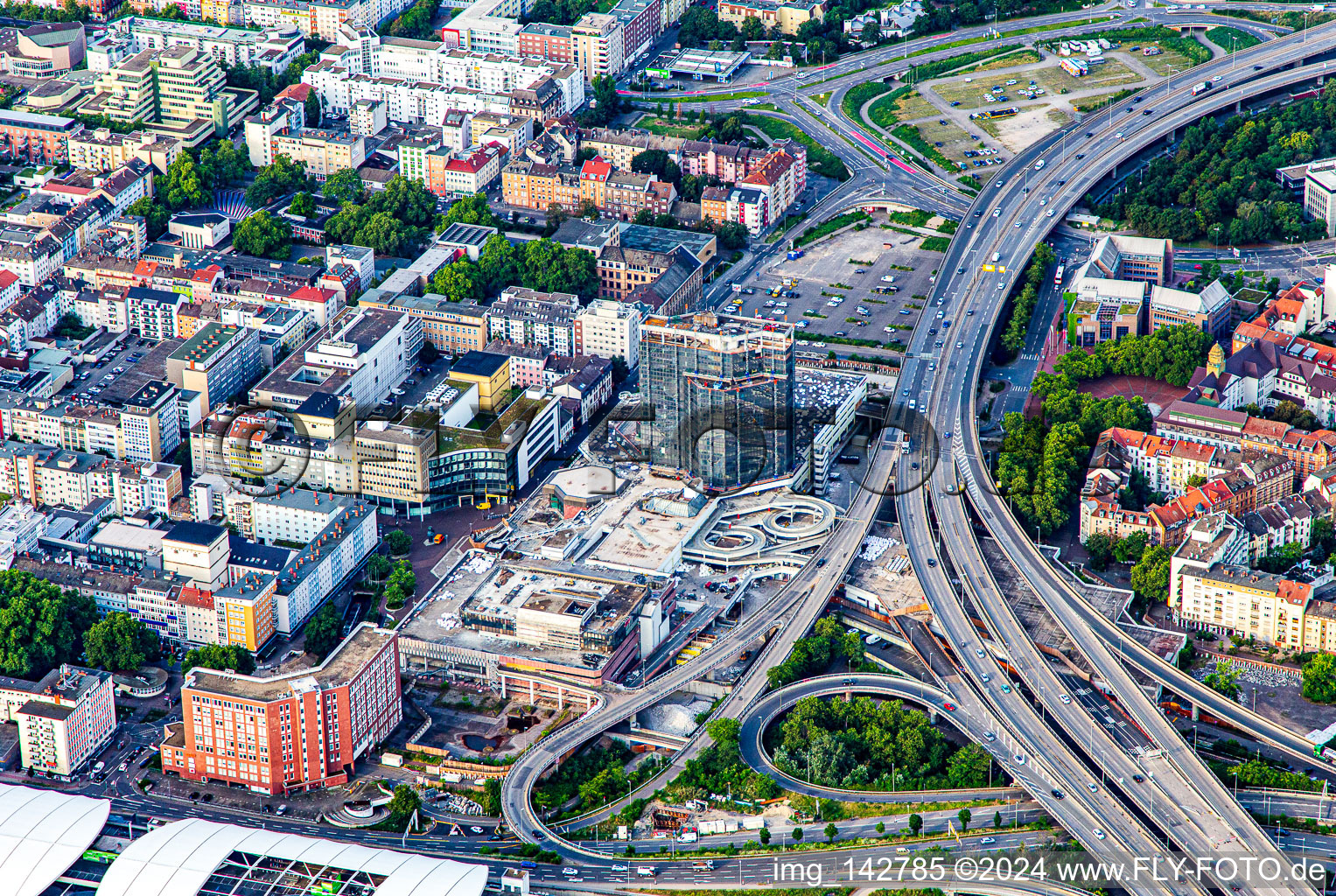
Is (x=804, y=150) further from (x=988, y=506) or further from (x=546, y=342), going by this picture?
(x=988, y=506)

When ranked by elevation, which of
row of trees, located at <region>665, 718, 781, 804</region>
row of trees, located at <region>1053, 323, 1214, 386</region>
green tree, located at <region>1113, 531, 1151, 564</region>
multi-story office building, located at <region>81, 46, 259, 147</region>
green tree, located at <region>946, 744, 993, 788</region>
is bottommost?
row of trees, located at <region>665, 718, 781, 804</region>

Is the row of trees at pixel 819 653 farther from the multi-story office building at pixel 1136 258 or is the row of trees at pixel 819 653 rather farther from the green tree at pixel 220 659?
the multi-story office building at pixel 1136 258

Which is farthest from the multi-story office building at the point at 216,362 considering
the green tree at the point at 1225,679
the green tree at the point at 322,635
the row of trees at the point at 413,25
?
the green tree at the point at 1225,679

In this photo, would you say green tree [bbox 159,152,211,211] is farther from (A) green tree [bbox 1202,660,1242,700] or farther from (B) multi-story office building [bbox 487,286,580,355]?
(A) green tree [bbox 1202,660,1242,700]

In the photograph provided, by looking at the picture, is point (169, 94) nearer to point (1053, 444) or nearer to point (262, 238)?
point (262, 238)

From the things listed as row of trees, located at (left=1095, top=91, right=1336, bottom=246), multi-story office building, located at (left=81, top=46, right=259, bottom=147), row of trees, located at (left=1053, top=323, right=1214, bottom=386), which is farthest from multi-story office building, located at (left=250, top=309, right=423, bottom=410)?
row of trees, located at (left=1095, top=91, right=1336, bottom=246)

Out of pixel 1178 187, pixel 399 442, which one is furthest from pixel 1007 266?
pixel 399 442
